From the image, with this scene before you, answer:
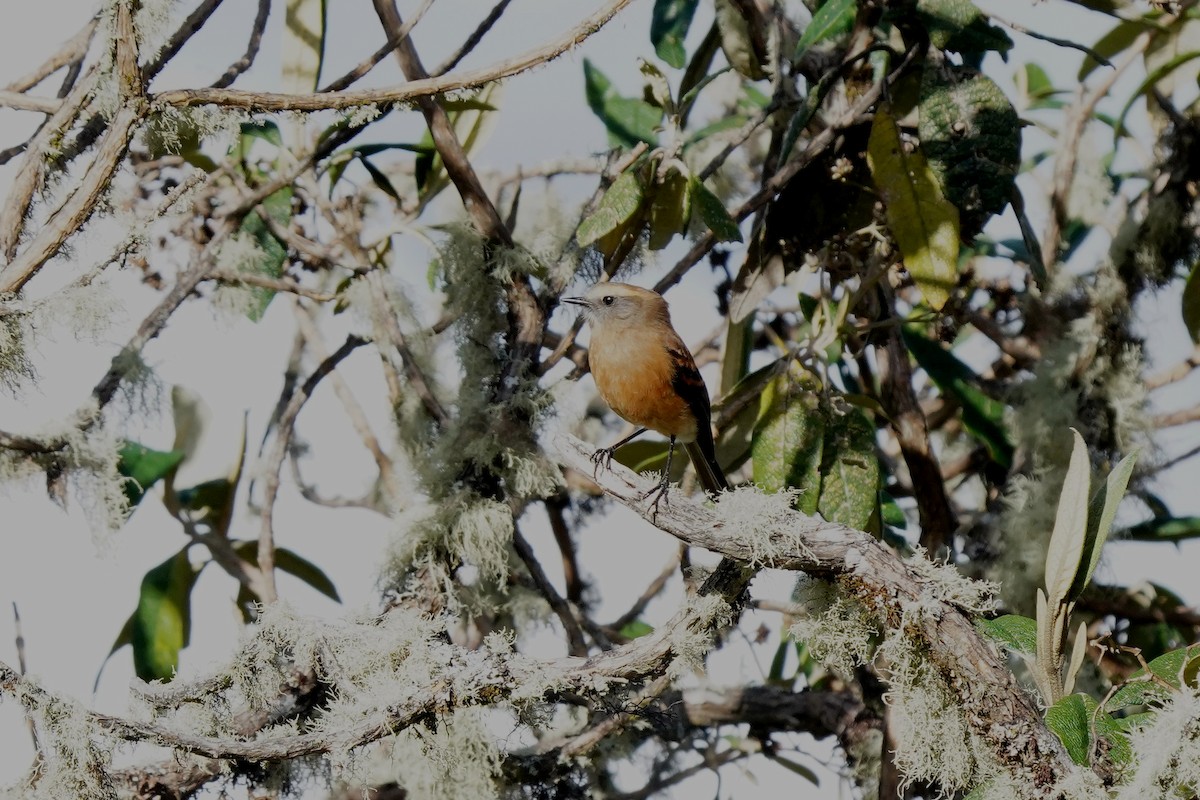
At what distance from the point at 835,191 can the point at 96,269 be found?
6.37 ft

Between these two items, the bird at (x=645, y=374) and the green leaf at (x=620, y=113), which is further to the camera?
the green leaf at (x=620, y=113)

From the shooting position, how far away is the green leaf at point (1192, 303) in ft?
12.3

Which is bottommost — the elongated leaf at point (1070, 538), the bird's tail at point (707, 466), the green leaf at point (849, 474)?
the elongated leaf at point (1070, 538)

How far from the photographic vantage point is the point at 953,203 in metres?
3.35

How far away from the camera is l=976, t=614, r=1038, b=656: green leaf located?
8.77 feet

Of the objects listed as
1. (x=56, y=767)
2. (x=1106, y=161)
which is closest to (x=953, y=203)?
A: (x=1106, y=161)

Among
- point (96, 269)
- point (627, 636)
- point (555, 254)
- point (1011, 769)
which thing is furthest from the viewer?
point (627, 636)

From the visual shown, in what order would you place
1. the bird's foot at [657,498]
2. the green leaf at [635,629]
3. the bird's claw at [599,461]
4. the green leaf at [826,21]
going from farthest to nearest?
the green leaf at [635,629]
the green leaf at [826,21]
the bird's claw at [599,461]
the bird's foot at [657,498]

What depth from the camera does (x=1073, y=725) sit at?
2412 mm

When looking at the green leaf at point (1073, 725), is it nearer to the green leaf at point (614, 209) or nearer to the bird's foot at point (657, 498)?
the bird's foot at point (657, 498)

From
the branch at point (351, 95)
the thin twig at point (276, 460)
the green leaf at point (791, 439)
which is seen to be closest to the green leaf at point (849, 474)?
the green leaf at point (791, 439)

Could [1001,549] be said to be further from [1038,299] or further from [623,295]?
[623,295]

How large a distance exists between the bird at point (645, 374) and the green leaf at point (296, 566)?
113 centimetres

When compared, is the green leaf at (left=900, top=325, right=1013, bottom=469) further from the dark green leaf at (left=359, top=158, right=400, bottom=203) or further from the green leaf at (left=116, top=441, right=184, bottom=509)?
the green leaf at (left=116, top=441, right=184, bottom=509)
